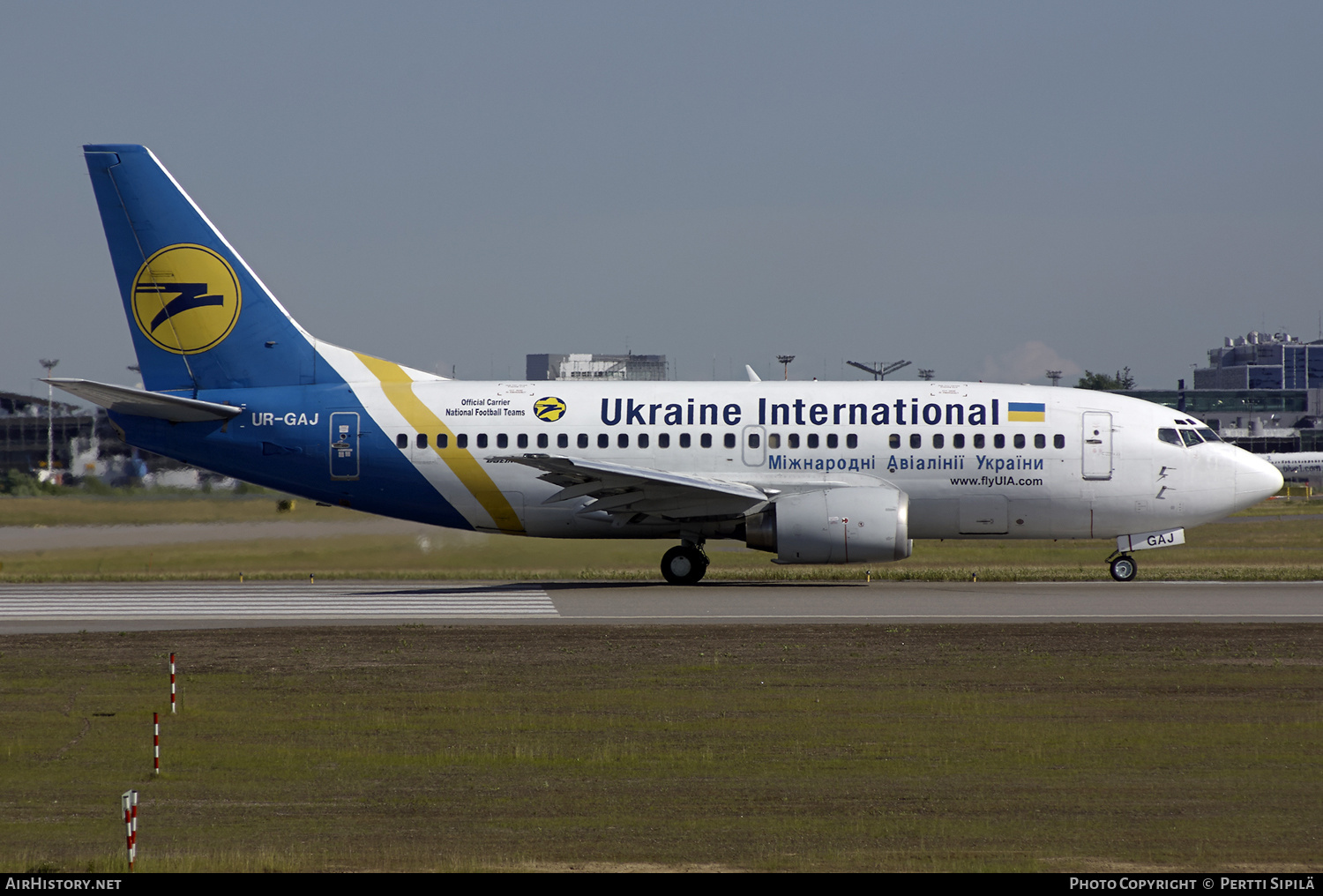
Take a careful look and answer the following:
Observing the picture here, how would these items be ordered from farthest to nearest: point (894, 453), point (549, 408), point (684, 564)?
1. point (549, 408)
2. point (684, 564)
3. point (894, 453)

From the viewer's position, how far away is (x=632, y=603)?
86.2ft

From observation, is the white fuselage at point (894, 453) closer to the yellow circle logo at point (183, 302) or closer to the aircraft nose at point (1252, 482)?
the aircraft nose at point (1252, 482)

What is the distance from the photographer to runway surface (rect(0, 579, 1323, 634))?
77.3ft

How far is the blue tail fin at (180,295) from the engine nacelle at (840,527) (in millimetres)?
11651

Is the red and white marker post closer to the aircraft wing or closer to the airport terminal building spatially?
the aircraft wing

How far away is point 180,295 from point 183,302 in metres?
0.18

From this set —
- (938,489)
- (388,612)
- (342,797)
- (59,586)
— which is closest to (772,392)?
(938,489)

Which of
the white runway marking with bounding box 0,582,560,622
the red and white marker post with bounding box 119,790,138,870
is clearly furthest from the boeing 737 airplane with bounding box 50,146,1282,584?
the red and white marker post with bounding box 119,790,138,870

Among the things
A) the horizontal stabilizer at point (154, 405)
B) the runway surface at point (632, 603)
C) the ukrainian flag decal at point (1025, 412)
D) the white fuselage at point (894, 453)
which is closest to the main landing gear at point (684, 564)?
the runway surface at point (632, 603)

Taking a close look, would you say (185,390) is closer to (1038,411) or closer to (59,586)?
(59,586)

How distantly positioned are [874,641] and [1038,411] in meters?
11.5

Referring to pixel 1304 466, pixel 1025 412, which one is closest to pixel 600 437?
pixel 1025 412

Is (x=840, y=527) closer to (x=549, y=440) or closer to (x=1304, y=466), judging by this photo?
(x=549, y=440)

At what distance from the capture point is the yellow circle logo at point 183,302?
3030cm
